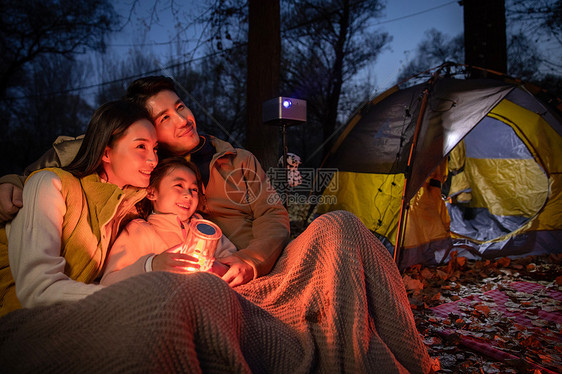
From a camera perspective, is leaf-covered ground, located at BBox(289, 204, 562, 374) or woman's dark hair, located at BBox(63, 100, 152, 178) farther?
leaf-covered ground, located at BBox(289, 204, 562, 374)

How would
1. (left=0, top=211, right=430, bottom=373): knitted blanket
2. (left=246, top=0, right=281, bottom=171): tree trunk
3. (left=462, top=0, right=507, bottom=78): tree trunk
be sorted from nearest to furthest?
(left=0, top=211, right=430, bottom=373): knitted blanket < (left=246, top=0, right=281, bottom=171): tree trunk < (left=462, top=0, right=507, bottom=78): tree trunk

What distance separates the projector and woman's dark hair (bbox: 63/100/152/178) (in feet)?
6.91

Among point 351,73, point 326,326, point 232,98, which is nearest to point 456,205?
point 326,326

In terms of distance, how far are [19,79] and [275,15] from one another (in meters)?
16.0

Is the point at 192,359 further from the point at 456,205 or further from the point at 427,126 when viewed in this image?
the point at 456,205

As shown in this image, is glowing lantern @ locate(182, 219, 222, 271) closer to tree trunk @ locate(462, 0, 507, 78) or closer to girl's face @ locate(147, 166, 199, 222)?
girl's face @ locate(147, 166, 199, 222)

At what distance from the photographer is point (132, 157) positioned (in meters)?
1.50

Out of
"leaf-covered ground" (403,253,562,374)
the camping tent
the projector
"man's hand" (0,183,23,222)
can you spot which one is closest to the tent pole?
the camping tent

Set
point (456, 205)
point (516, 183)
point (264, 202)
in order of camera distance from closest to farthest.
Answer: point (264, 202)
point (516, 183)
point (456, 205)

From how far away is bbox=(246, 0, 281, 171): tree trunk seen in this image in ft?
12.9

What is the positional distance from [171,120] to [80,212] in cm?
65

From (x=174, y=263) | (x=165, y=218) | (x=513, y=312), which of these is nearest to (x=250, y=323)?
(x=174, y=263)

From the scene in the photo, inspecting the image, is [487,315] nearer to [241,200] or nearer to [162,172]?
[241,200]

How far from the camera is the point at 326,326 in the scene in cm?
123
